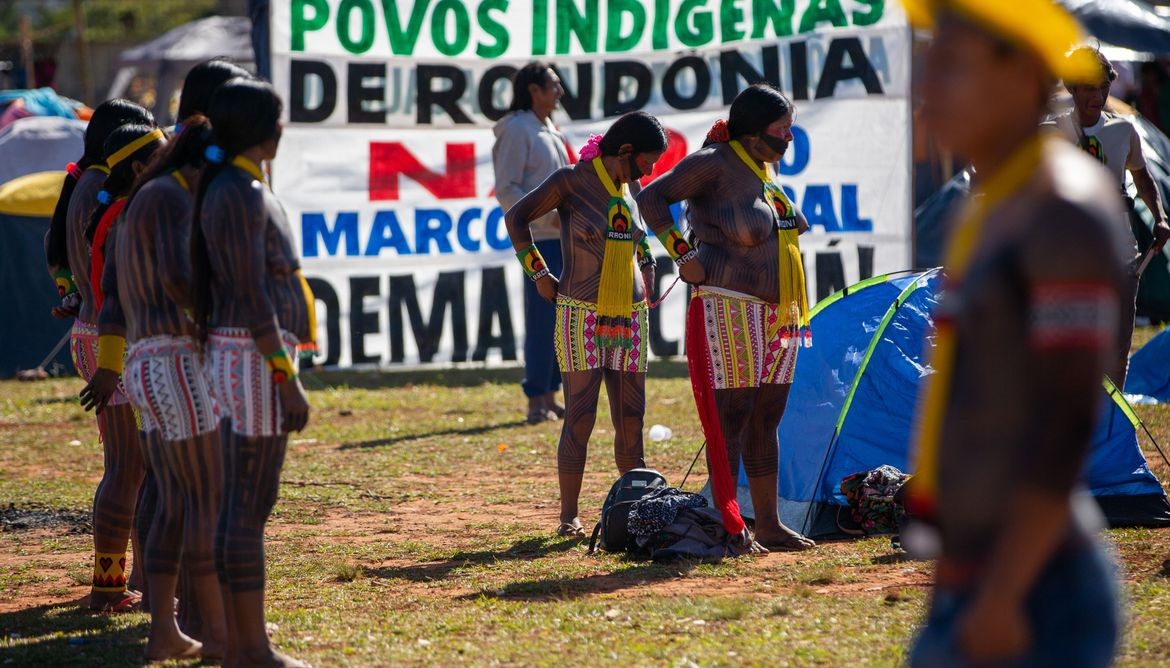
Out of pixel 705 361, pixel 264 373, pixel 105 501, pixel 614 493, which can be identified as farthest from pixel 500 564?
pixel 264 373

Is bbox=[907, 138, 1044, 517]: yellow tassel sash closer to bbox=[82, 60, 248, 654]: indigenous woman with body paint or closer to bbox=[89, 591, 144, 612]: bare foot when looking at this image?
bbox=[82, 60, 248, 654]: indigenous woman with body paint

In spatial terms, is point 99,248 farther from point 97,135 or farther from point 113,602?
point 113,602

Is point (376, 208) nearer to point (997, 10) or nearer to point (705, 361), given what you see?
point (705, 361)

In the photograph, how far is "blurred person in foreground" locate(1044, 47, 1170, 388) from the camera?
760 centimetres

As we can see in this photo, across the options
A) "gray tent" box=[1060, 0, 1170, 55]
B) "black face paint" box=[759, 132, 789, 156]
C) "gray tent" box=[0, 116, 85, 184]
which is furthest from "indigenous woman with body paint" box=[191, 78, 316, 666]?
"gray tent" box=[1060, 0, 1170, 55]

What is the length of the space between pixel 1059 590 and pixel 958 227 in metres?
0.65

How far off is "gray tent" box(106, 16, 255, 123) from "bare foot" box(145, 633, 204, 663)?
69.6 feet

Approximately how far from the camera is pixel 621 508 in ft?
20.2

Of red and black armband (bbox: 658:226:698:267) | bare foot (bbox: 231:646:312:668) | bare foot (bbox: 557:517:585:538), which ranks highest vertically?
red and black armband (bbox: 658:226:698:267)

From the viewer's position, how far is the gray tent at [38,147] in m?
16.0

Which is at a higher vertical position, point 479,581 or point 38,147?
point 38,147

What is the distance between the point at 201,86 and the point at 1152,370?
8342mm

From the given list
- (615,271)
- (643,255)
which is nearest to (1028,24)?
(615,271)

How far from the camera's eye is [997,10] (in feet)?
7.11
